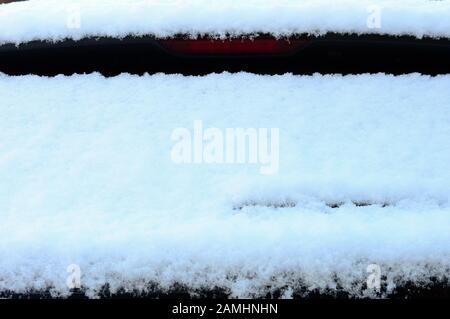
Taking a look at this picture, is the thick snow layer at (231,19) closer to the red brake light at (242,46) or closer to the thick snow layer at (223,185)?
the red brake light at (242,46)

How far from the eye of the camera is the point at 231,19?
143 centimetres

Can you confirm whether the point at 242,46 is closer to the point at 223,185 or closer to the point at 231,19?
the point at 231,19

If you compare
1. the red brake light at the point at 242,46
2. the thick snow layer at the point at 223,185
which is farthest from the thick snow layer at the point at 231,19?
the thick snow layer at the point at 223,185

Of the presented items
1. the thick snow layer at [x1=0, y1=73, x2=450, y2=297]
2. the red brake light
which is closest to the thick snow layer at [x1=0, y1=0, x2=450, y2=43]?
the red brake light

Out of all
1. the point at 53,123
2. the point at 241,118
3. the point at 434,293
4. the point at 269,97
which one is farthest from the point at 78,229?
the point at 434,293

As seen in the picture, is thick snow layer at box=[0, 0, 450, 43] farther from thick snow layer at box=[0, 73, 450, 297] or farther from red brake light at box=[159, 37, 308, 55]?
thick snow layer at box=[0, 73, 450, 297]

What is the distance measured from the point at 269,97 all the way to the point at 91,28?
0.52 m

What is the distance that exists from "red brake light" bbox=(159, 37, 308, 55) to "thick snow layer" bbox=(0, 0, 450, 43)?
24 millimetres

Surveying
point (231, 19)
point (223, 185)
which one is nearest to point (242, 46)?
point (231, 19)

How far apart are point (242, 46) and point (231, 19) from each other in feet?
0.25

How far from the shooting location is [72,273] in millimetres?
1118

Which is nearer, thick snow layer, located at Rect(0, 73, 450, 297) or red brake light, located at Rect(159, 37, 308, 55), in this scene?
thick snow layer, located at Rect(0, 73, 450, 297)

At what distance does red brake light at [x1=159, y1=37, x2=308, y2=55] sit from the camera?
4.69ft

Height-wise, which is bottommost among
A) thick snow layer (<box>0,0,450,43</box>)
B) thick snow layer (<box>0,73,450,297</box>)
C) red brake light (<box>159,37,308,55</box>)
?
thick snow layer (<box>0,73,450,297</box>)
